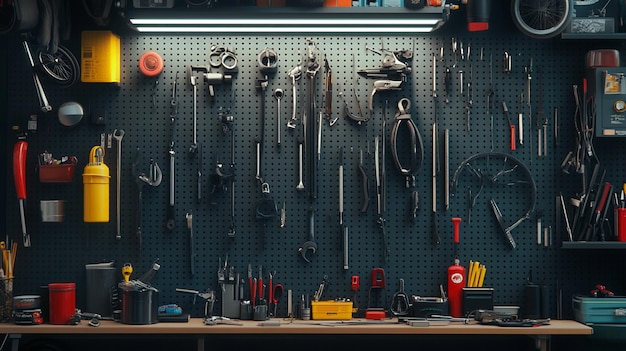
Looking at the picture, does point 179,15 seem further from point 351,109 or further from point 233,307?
point 233,307

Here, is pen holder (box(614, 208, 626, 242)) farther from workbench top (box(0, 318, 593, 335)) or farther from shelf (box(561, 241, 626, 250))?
workbench top (box(0, 318, 593, 335))

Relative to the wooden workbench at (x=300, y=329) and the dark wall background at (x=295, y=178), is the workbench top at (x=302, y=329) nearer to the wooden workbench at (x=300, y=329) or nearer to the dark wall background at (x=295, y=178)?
the wooden workbench at (x=300, y=329)

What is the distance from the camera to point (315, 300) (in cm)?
409

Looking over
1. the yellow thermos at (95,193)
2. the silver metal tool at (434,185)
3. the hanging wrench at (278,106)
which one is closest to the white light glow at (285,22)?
the hanging wrench at (278,106)

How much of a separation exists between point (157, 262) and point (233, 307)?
1.43 feet

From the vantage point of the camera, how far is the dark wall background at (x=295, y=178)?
4137mm

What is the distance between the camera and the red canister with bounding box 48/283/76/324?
3863 millimetres

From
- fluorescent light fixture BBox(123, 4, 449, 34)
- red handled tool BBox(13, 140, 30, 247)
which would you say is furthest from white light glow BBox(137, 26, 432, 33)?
red handled tool BBox(13, 140, 30, 247)

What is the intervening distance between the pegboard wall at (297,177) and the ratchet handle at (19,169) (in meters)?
0.09

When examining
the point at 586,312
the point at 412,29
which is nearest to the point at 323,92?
the point at 412,29

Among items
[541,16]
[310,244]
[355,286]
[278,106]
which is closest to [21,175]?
[278,106]

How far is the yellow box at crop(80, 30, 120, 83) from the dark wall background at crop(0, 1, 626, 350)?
90 mm

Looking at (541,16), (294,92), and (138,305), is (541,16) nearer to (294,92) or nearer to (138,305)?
(294,92)

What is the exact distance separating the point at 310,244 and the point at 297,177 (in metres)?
0.33
